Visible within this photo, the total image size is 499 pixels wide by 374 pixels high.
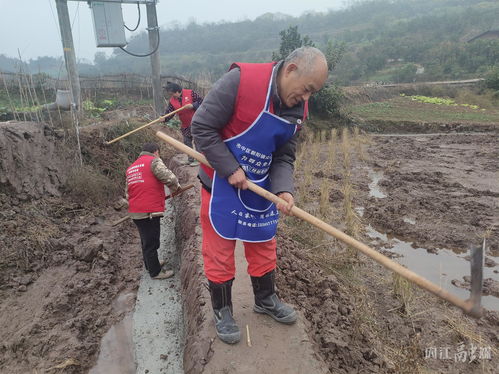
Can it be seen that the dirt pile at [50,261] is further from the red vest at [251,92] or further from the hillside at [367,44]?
the red vest at [251,92]

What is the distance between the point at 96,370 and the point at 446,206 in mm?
5786

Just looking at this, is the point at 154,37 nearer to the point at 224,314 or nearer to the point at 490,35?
the point at 224,314

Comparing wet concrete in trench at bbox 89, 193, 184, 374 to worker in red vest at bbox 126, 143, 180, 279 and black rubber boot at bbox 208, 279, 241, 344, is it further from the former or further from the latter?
black rubber boot at bbox 208, 279, 241, 344

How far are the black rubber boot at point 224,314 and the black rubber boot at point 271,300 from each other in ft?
0.77

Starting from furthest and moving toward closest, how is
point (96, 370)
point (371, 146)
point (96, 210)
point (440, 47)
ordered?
1. point (440, 47)
2. point (371, 146)
3. point (96, 210)
4. point (96, 370)

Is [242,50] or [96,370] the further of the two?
[242,50]

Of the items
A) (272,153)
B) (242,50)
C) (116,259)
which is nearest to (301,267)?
(272,153)

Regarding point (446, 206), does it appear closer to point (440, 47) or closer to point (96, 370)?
point (96, 370)

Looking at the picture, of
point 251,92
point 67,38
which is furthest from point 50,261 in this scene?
point 67,38

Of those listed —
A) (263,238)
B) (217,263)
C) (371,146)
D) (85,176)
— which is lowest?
(371,146)

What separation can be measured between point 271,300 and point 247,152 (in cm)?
114

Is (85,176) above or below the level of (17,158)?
below

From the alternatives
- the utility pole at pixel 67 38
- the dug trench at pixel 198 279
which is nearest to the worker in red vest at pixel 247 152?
the dug trench at pixel 198 279

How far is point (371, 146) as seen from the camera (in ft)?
38.8
